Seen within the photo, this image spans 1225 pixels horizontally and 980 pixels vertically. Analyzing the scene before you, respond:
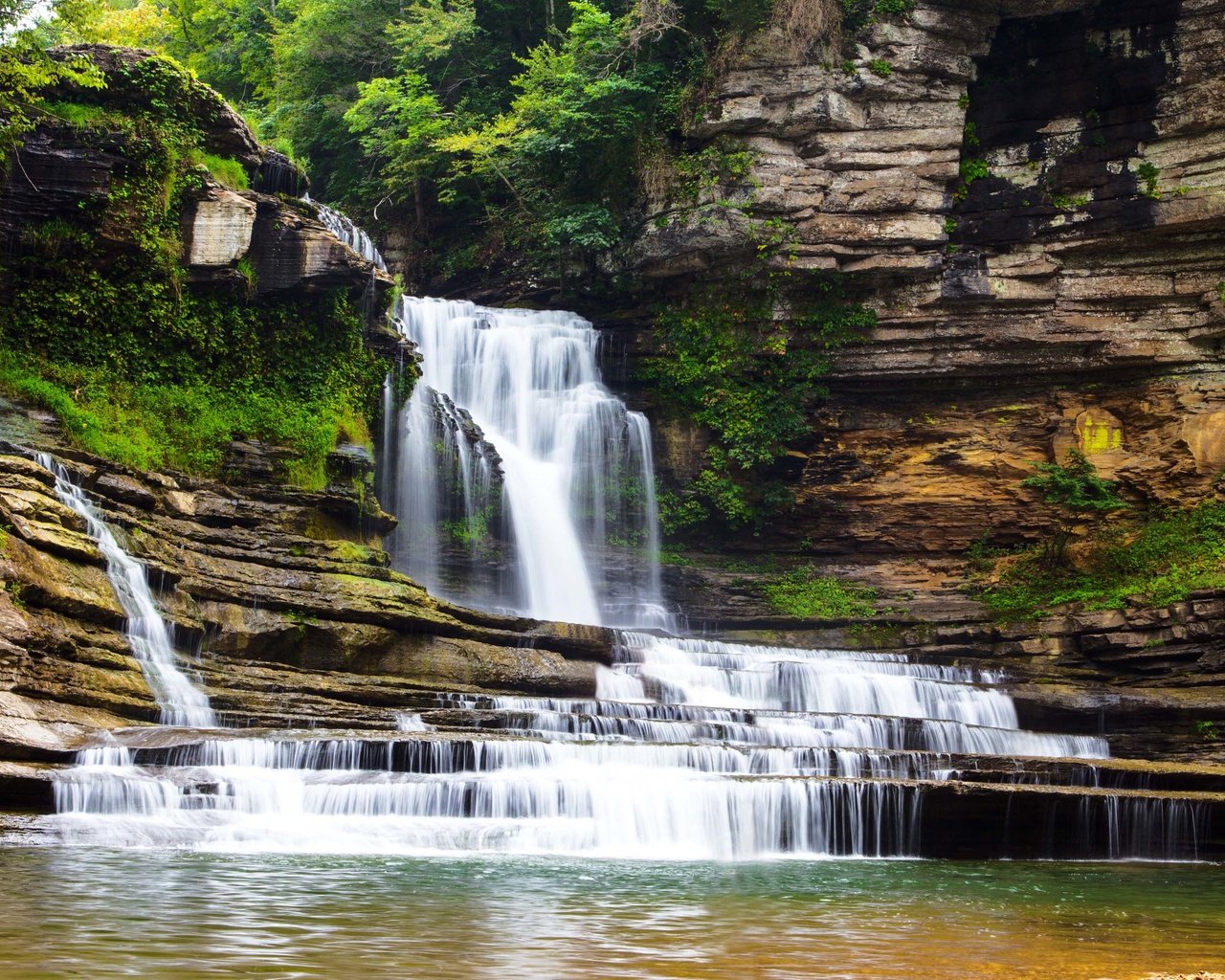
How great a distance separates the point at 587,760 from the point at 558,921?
577cm

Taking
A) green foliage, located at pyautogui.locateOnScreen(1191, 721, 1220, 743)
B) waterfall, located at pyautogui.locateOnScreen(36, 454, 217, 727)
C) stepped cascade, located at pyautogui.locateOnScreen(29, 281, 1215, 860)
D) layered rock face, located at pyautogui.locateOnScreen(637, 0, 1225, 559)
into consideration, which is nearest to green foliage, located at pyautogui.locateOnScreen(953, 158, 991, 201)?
layered rock face, located at pyautogui.locateOnScreen(637, 0, 1225, 559)

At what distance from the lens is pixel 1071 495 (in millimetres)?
24359

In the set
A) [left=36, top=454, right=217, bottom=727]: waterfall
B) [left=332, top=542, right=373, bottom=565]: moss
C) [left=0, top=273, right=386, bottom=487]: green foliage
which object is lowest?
[left=36, top=454, right=217, bottom=727]: waterfall

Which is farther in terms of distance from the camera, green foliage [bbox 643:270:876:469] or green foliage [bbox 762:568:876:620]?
green foliage [bbox 643:270:876:469]

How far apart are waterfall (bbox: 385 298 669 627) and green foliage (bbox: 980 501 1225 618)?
769 centimetres

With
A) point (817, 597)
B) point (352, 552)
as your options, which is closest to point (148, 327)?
point (352, 552)

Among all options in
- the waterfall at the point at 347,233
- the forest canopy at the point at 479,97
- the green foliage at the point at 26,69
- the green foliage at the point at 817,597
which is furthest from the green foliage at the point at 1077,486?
the green foliage at the point at 26,69

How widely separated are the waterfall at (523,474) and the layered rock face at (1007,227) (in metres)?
3.47

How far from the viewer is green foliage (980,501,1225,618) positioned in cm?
2248

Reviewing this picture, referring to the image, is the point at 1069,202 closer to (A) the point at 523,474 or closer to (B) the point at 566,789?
(A) the point at 523,474

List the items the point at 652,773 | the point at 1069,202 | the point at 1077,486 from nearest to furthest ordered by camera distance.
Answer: the point at 652,773 < the point at 1077,486 < the point at 1069,202

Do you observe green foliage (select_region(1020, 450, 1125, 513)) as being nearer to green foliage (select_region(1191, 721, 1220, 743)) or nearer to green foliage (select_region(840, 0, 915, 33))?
green foliage (select_region(1191, 721, 1220, 743))

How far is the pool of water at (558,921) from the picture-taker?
5.65 meters

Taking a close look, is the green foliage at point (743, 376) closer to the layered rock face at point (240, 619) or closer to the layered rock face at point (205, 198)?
the layered rock face at point (205, 198)
